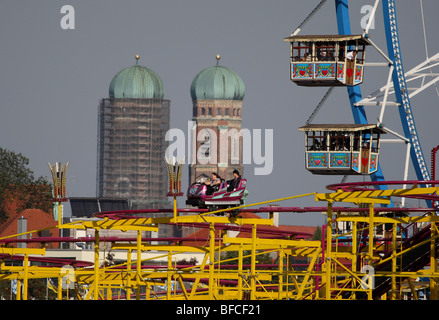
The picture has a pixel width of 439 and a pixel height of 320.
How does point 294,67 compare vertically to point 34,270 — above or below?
above

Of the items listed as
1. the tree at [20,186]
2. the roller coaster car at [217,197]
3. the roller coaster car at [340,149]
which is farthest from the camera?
the tree at [20,186]

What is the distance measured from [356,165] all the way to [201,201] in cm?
1547

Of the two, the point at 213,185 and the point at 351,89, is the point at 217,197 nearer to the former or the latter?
the point at 213,185

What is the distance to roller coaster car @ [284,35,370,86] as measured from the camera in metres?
58.5

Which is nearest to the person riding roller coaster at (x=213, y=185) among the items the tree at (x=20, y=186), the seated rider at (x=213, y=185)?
the seated rider at (x=213, y=185)

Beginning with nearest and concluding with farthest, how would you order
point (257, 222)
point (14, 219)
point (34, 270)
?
point (257, 222) < point (34, 270) < point (14, 219)

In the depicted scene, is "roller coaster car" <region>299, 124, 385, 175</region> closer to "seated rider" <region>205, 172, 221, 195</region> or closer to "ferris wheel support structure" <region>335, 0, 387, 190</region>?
"ferris wheel support structure" <region>335, 0, 387, 190</region>

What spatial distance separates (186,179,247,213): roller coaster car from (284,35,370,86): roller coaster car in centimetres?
1506

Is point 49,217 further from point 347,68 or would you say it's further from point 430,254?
point 430,254

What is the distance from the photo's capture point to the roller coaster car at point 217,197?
44.0 metres

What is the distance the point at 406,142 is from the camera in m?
64.4

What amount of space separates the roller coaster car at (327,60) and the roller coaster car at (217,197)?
1506 centimetres

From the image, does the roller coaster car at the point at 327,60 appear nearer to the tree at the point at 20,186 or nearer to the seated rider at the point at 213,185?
the seated rider at the point at 213,185
